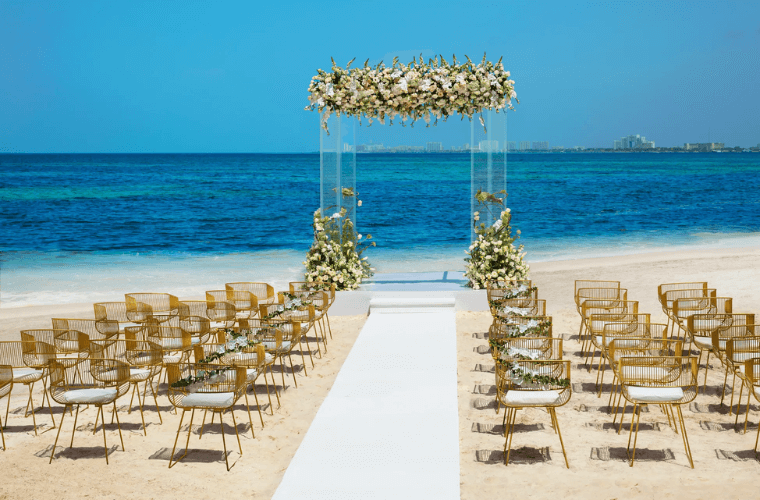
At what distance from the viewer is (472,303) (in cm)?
1195

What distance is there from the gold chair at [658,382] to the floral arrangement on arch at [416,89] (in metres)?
6.06

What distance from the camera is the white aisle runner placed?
18.4ft

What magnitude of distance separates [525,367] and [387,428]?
134cm

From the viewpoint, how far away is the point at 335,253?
1245cm

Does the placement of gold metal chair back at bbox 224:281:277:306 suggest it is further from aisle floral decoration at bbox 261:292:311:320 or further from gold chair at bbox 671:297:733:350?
gold chair at bbox 671:297:733:350

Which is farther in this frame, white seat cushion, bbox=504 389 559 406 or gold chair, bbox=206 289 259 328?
gold chair, bbox=206 289 259 328

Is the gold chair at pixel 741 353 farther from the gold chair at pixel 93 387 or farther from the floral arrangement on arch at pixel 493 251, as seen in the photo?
the gold chair at pixel 93 387

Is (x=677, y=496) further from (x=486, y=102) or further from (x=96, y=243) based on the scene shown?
(x=96, y=243)

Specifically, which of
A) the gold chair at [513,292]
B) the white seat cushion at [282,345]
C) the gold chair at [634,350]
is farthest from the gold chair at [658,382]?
the white seat cushion at [282,345]

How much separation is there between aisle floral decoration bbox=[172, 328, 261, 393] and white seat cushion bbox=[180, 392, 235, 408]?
0.41 ft

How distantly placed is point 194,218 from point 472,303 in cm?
3022

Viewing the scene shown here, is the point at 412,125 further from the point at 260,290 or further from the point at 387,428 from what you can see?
the point at 387,428

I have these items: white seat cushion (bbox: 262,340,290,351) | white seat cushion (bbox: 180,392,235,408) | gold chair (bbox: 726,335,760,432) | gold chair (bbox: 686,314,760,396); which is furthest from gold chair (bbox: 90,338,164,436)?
gold chair (bbox: 686,314,760,396)

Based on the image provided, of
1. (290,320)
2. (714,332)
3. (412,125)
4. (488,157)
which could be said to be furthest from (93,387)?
(488,157)
